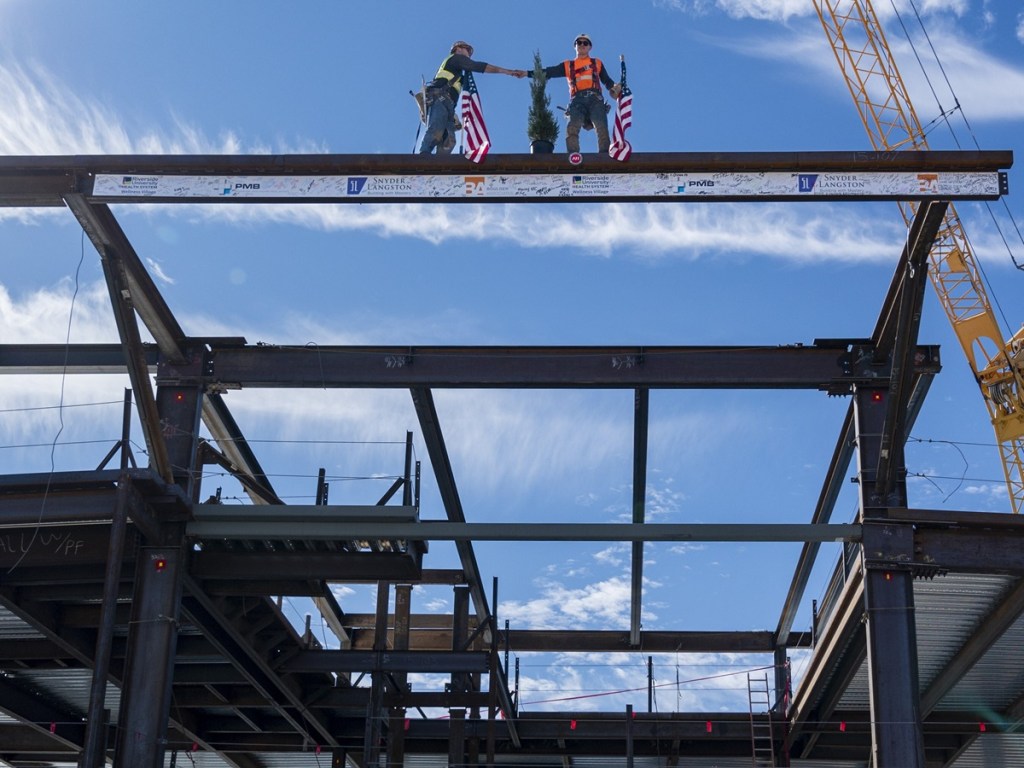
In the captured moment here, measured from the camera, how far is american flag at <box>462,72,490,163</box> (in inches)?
760

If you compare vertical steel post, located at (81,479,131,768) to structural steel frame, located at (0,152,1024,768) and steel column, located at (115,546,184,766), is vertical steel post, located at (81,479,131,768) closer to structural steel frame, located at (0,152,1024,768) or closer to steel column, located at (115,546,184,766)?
structural steel frame, located at (0,152,1024,768)

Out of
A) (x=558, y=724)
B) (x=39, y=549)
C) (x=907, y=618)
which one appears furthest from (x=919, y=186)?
(x=558, y=724)

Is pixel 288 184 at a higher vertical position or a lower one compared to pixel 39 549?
higher

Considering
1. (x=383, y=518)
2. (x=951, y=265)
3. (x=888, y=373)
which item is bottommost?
(x=383, y=518)

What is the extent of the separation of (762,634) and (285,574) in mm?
14732

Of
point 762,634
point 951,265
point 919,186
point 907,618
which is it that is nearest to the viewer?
point 919,186

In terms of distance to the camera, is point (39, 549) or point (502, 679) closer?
point (39, 549)

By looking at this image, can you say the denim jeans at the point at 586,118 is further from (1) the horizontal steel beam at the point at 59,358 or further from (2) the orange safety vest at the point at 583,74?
(1) the horizontal steel beam at the point at 59,358

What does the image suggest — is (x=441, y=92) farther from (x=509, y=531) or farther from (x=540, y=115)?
(x=509, y=531)

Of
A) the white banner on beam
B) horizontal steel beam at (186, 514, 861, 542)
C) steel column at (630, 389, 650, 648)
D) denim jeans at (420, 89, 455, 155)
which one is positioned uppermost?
denim jeans at (420, 89, 455, 155)

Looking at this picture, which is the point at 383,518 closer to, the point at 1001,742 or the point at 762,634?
the point at 762,634

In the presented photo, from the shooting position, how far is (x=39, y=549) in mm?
22391

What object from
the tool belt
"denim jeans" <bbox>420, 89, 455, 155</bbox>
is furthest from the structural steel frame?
the tool belt

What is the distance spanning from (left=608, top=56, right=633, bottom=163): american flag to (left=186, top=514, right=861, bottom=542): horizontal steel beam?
6.82 metres
